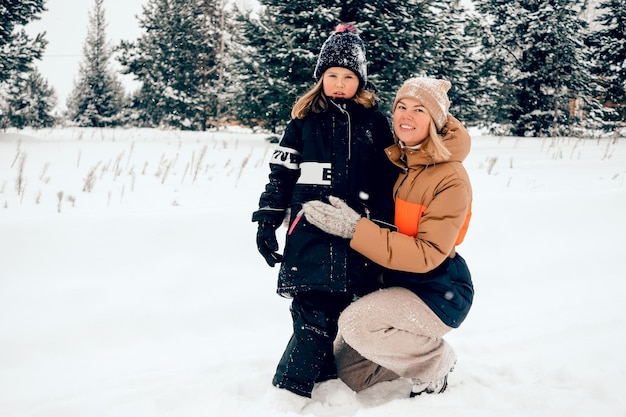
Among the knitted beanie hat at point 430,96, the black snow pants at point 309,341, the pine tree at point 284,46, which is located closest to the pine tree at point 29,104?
the pine tree at point 284,46

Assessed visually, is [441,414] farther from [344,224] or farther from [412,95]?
[412,95]

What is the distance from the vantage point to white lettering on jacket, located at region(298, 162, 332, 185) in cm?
218

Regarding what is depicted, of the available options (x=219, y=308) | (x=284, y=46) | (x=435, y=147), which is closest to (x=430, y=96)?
(x=435, y=147)

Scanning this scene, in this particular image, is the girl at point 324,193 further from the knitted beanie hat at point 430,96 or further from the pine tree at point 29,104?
the pine tree at point 29,104

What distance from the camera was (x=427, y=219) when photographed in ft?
6.39

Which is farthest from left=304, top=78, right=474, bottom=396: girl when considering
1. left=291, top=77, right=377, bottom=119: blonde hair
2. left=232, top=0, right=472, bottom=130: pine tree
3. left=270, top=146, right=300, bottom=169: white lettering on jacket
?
left=232, top=0, right=472, bottom=130: pine tree

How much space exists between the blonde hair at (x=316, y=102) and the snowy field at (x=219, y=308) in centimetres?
138

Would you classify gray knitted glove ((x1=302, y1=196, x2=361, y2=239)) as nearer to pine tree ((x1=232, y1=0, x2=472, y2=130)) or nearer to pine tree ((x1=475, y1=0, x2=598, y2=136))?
pine tree ((x1=232, y1=0, x2=472, y2=130))

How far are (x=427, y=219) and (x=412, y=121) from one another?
0.47 metres

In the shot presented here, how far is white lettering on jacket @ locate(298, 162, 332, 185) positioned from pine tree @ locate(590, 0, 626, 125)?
16.9 metres

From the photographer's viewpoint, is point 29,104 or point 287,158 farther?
point 29,104

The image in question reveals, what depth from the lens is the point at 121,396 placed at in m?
2.12

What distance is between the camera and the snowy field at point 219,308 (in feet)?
6.93

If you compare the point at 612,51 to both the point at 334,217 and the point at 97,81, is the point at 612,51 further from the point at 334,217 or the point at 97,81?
the point at 97,81
